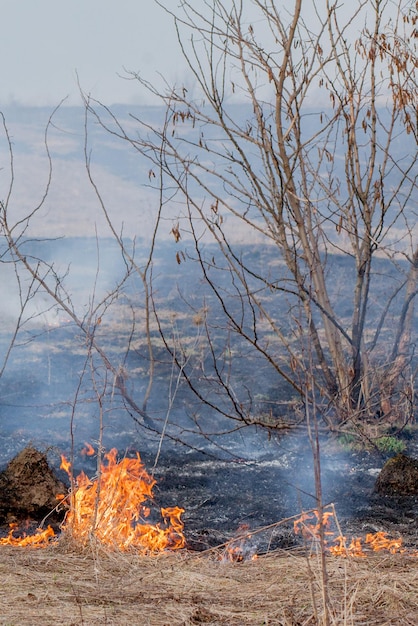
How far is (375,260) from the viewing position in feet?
72.8

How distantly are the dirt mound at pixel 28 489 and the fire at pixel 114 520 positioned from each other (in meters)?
0.19

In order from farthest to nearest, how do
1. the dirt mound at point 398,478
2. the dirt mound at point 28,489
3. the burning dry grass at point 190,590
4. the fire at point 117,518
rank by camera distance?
the dirt mound at point 398,478 → the dirt mound at point 28,489 → the fire at point 117,518 → the burning dry grass at point 190,590

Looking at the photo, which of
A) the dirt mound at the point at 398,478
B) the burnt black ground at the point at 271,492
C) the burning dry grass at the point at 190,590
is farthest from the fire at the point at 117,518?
the dirt mound at the point at 398,478

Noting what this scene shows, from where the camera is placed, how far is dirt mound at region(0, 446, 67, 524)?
289 inches

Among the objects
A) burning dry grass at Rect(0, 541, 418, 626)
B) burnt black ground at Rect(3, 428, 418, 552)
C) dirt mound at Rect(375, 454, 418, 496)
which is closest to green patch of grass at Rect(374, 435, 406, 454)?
burnt black ground at Rect(3, 428, 418, 552)

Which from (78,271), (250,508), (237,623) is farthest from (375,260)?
(237,623)

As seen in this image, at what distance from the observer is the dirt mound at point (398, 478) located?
795 cm

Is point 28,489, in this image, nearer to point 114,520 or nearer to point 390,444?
point 114,520

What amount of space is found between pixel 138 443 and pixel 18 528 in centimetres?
295

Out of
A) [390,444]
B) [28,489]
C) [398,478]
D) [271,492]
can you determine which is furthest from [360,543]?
[28,489]

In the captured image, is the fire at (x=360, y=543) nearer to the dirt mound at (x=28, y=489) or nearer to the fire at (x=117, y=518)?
the fire at (x=117, y=518)

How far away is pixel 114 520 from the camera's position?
19.8 feet

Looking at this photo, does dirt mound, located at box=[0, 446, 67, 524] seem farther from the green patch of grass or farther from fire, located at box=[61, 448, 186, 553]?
the green patch of grass

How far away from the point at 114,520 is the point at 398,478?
11.3 feet
